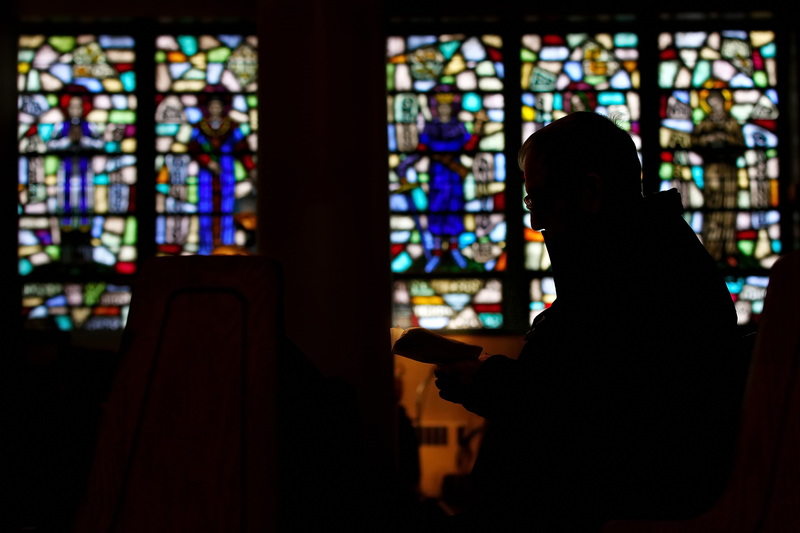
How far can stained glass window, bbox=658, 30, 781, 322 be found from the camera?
6605 millimetres

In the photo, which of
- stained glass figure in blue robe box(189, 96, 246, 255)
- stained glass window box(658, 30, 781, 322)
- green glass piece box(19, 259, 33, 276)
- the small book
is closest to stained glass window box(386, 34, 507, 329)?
stained glass figure in blue robe box(189, 96, 246, 255)

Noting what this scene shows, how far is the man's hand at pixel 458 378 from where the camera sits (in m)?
1.50

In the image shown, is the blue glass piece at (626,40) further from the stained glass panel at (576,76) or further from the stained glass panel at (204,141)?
the stained glass panel at (204,141)

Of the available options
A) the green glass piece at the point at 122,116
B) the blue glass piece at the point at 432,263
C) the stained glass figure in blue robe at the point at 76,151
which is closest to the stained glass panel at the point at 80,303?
the stained glass figure in blue robe at the point at 76,151

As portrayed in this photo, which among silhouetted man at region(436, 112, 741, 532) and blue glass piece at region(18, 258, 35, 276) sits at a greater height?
blue glass piece at region(18, 258, 35, 276)

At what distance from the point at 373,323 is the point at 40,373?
2.28m

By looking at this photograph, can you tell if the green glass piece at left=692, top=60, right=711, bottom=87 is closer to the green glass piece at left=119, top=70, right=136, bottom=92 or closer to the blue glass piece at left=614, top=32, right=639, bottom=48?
the blue glass piece at left=614, top=32, right=639, bottom=48

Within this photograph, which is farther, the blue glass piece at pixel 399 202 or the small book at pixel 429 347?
the blue glass piece at pixel 399 202

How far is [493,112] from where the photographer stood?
21.7ft

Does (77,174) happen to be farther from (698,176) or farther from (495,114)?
(698,176)

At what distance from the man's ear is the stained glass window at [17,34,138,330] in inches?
216

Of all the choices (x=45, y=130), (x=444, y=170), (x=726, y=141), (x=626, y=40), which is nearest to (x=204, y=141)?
(x=45, y=130)

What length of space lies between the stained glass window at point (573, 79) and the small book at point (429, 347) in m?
5.02

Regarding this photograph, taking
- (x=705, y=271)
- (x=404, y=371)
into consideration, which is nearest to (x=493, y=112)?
(x=404, y=371)
